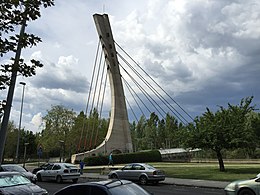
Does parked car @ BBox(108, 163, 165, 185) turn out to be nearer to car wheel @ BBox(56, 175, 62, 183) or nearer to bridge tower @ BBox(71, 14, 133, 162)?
car wheel @ BBox(56, 175, 62, 183)

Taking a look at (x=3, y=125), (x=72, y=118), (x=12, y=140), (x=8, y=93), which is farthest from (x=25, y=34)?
(x=12, y=140)

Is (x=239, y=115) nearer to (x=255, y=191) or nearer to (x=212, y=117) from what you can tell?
(x=212, y=117)

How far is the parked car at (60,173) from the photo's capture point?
23.3 metres

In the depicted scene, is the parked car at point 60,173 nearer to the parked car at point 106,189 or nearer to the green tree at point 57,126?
the parked car at point 106,189

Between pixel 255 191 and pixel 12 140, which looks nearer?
pixel 255 191

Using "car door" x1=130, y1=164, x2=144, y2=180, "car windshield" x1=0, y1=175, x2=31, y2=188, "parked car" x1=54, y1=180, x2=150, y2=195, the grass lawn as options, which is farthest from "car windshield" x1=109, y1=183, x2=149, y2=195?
the grass lawn

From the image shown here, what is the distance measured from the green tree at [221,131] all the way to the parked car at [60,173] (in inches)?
457

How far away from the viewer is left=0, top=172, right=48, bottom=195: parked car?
1072 centimetres

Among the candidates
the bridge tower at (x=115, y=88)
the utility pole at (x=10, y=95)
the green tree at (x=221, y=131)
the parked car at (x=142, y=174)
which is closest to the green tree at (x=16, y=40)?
the utility pole at (x=10, y=95)

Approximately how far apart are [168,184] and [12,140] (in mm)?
54369

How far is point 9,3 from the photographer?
7.61 m

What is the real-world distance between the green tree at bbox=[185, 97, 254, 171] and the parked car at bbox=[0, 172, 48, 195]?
66.6 ft

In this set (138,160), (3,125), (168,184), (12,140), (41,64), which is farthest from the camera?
(12,140)

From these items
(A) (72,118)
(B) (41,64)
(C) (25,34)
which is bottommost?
(B) (41,64)
